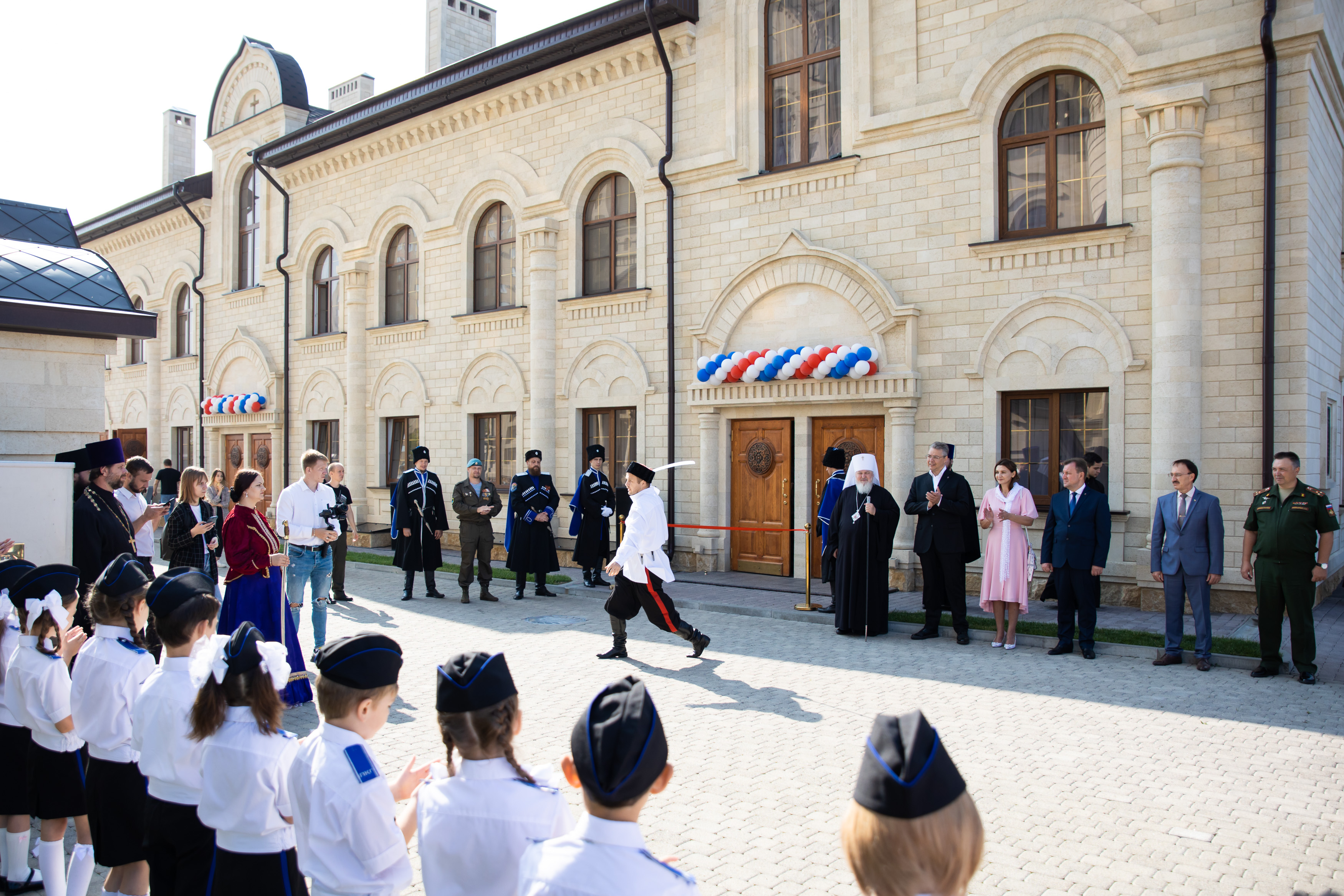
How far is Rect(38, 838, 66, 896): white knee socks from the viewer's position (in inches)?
156

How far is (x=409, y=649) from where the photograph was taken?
958 cm

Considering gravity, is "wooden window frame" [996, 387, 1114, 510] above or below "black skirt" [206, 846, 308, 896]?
above

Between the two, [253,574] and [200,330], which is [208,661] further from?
[200,330]

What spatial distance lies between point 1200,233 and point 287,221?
19382 mm

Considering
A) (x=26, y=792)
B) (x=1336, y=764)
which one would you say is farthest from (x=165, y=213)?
(x=1336, y=764)

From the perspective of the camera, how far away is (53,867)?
13.0ft

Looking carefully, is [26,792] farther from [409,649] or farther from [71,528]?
[409,649]

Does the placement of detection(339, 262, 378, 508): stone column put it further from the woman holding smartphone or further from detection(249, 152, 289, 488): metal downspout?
the woman holding smartphone

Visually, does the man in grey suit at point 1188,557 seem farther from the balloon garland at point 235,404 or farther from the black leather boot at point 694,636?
the balloon garland at point 235,404

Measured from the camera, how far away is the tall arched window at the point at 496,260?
1780 centimetres

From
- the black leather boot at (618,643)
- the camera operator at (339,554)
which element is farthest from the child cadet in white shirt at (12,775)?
the camera operator at (339,554)

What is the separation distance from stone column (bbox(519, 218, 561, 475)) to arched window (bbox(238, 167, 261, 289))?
1096 centimetres

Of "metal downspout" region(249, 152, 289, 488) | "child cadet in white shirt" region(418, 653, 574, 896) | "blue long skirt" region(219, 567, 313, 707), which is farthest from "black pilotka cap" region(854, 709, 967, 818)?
"metal downspout" region(249, 152, 289, 488)

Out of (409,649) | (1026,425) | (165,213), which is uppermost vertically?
(165,213)
